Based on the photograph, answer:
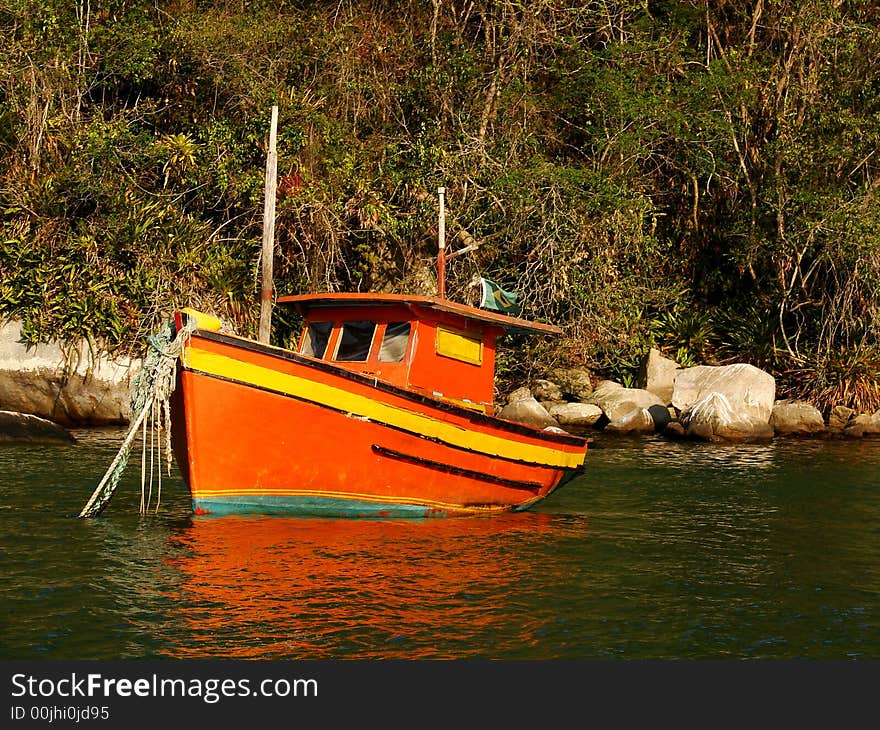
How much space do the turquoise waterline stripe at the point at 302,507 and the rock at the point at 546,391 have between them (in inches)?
495

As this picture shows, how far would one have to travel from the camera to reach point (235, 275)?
2533 centimetres

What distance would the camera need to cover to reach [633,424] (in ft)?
77.3

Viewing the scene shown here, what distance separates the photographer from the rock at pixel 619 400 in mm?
24125

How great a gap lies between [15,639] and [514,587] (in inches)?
161

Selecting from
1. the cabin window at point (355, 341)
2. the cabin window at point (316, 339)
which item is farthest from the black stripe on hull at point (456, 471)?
the cabin window at point (316, 339)

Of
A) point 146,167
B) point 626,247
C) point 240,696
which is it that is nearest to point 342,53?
point 146,167

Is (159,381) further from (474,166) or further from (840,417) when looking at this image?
(840,417)

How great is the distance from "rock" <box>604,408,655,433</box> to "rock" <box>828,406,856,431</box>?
3733 mm

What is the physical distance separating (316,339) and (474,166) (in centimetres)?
1293

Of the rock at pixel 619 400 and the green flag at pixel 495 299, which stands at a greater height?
the green flag at pixel 495 299

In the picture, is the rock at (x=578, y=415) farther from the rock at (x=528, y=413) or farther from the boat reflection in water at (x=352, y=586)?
the boat reflection in water at (x=352, y=586)

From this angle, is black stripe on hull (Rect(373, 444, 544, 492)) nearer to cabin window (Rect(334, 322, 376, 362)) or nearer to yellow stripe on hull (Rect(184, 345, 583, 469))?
yellow stripe on hull (Rect(184, 345, 583, 469))

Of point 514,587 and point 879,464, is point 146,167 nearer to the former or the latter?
point 879,464

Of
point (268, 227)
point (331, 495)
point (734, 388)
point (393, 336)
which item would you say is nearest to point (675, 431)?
point (734, 388)
